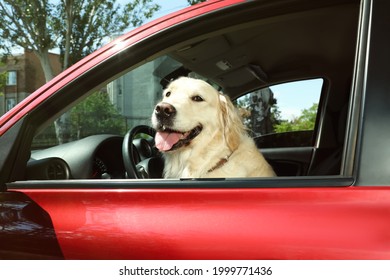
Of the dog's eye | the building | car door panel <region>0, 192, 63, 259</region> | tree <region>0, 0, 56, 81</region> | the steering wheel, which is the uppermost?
tree <region>0, 0, 56, 81</region>

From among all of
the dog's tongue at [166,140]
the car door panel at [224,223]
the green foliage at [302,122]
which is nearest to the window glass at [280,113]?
the green foliage at [302,122]

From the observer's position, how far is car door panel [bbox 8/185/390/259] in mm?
1158

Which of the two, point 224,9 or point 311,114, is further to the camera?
point 311,114

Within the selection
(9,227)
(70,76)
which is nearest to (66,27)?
(70,76)

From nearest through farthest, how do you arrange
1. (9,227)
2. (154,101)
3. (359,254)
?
1. (359,254)
2. (9,227)
3. (154,101)

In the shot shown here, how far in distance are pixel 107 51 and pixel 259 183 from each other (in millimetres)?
690

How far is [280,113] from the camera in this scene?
3.13 m

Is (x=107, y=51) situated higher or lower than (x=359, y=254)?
higher

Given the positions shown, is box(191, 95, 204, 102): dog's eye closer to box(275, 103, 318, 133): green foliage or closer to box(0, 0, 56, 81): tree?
box(275, 103, 318, 133): green foliage

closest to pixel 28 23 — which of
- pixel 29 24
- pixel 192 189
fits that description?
pixel 29 24

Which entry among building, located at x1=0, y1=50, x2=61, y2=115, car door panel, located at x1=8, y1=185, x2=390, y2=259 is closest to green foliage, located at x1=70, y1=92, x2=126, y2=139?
building, located at x1=0, y1=50, x2=61, y2=115

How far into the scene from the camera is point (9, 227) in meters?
1.38

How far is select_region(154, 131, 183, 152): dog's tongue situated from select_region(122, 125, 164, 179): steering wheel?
0.16m
